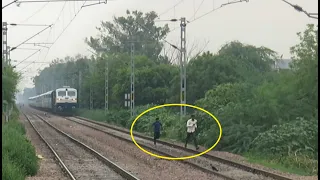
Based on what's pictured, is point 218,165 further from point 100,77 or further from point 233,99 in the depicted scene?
point 100,77

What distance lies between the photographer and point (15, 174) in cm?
1522

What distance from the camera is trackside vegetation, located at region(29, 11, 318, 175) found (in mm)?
25094

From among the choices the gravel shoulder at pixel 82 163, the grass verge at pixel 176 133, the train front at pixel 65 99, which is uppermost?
the train front at pixel 65 99

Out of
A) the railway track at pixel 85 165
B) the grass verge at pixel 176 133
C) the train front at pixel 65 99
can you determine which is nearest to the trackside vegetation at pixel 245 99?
→ the grass verge at pixel 176 133

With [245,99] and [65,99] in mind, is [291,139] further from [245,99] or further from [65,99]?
[65,99]

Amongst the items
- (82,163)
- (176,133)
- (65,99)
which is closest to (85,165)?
(82,163)

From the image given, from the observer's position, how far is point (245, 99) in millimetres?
33000

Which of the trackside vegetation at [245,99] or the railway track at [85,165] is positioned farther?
the trackside vegetation at [245,99]

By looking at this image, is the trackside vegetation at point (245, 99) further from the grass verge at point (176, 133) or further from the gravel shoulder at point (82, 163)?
the gravel shoulder at point (82, 163)

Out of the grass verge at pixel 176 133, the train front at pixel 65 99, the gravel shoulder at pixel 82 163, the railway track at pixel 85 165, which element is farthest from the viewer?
the train front at pixel 65 99

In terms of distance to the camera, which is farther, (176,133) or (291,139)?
(176,133)

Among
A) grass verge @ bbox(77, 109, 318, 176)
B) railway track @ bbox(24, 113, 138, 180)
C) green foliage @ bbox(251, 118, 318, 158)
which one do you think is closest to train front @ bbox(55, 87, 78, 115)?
grass verge @ bbox(77, 109, 318, 176)

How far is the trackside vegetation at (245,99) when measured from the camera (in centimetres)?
2509

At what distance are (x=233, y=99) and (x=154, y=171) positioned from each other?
1752 centimetres
